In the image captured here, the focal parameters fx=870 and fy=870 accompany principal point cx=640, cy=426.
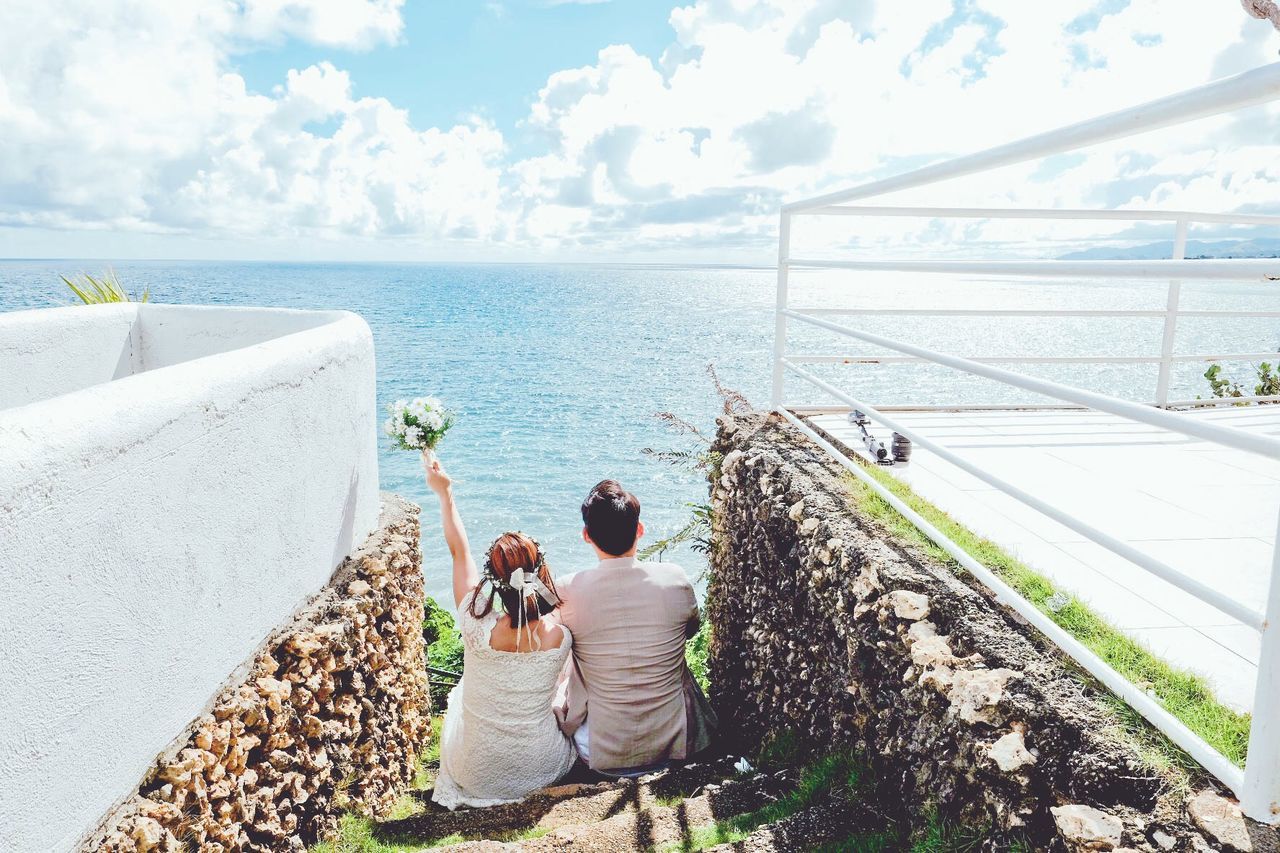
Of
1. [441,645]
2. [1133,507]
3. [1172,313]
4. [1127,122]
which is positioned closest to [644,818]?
[1133,507]

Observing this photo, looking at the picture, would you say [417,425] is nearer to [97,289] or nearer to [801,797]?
[801,797]

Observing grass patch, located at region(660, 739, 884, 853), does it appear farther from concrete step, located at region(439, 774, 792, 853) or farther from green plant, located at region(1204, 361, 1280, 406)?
green plant, located at region(1204, 361, 1280, 406)

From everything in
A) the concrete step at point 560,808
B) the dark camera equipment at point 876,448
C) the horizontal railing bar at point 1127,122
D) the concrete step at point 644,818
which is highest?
the horizontal railing bar at point 1127,122

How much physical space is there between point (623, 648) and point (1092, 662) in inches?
99.1

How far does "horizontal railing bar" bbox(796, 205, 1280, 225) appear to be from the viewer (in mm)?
4832

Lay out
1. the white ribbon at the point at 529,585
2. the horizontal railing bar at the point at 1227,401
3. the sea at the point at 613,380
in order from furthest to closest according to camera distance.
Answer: the sea at the point at 613,380
the horizontal railing bar at the point at 1227,401
the white ribbon at the point at 529,585

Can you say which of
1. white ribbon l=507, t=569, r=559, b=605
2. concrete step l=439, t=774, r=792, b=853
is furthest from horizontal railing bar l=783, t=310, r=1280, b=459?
white ribbon l=507, t=569, r=559, b=605

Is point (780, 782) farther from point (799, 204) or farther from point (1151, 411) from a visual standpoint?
point (799, 204)

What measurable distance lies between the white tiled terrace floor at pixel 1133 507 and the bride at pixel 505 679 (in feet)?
6.30

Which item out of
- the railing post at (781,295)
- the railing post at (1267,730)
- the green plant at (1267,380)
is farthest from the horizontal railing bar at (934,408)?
the railing post at (1267,730)

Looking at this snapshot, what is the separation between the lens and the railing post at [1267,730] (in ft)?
5.43

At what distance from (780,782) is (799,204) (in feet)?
10.4

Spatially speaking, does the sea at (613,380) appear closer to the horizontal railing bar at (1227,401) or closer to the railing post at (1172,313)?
the railing post at (1172,313)

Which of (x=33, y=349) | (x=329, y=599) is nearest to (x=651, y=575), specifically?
(x=329, y=599)
